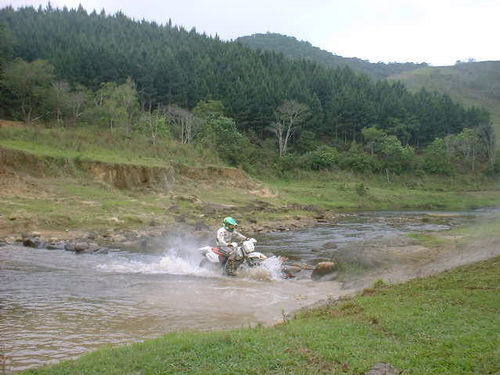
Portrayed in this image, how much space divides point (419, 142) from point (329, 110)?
78.8ft

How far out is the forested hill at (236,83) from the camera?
8168 cm

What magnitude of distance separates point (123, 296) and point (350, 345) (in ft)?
26.9

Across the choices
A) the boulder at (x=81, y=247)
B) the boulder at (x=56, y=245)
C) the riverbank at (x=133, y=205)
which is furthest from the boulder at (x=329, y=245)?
the boulder at (x=56, y=245)

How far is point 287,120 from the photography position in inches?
3233

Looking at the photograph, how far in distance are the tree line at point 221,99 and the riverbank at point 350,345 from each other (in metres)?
48.6

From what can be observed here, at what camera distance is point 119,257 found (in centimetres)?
1966

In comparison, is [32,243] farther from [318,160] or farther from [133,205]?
[318,160]

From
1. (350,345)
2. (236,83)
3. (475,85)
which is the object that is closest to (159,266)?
(350,345)

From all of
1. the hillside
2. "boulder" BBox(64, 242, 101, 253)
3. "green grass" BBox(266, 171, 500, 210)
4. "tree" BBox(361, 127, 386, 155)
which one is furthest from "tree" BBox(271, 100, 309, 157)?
"boulder" BBox(64, 242, 101, 253)

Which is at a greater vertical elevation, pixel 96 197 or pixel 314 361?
pixel 314 361

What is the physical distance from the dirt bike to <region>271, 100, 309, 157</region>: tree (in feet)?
192

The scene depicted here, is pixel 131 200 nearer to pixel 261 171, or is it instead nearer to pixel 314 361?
pixel 314 361

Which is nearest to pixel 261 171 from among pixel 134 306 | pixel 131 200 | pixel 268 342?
pixel 131 200

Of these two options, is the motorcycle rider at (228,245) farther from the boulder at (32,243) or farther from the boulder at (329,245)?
the boulder at (32,243)
